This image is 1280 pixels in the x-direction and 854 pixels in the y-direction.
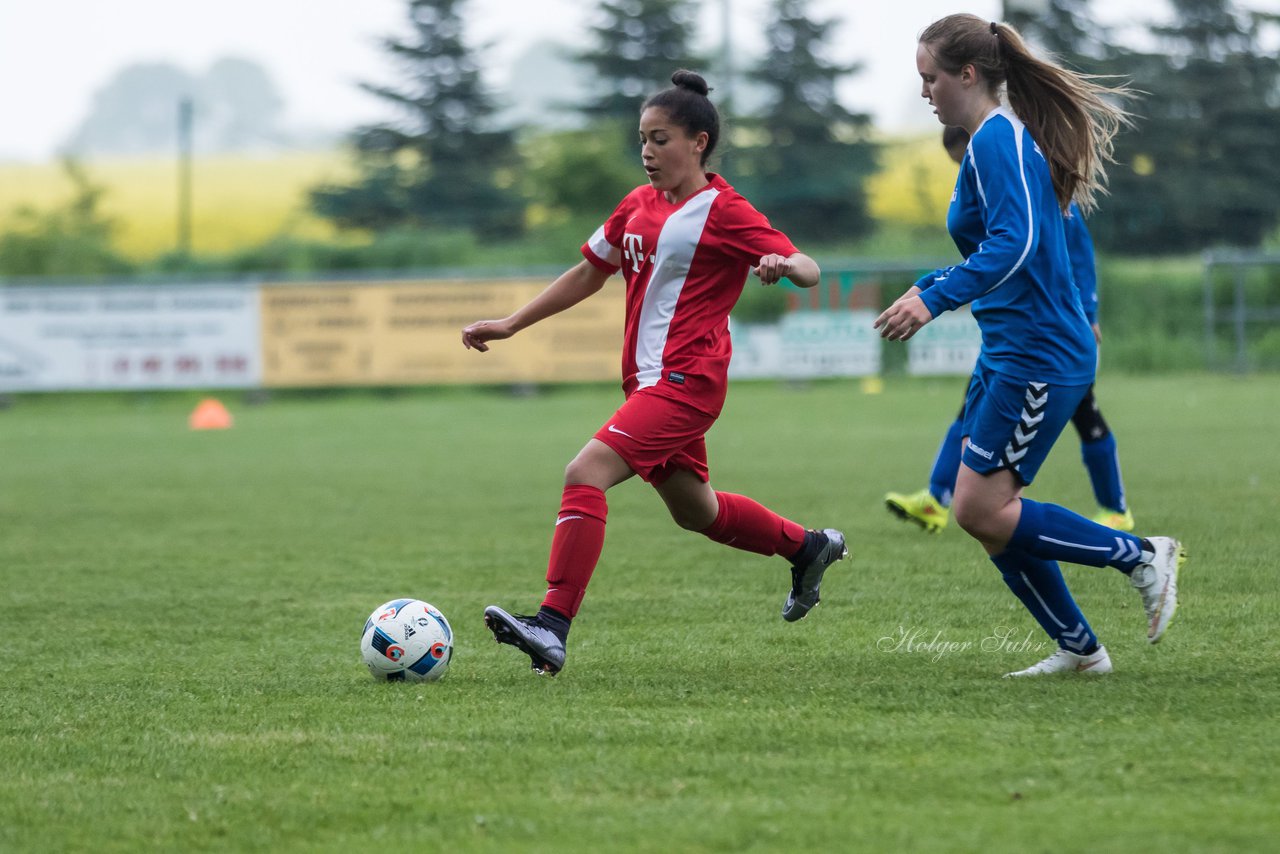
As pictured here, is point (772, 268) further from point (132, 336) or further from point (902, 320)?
point (132, 336)

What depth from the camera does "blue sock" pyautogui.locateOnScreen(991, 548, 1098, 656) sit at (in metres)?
4.66

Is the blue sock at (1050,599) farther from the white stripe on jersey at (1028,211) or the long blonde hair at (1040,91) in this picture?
the long blonde hair at (1040,91)

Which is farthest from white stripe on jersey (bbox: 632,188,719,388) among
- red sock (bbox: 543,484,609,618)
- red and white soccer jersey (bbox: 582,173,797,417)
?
red sock (bbox: 543,484,609,618)

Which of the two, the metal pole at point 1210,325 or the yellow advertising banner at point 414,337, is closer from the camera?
the yellow advertising banner at point 414,337

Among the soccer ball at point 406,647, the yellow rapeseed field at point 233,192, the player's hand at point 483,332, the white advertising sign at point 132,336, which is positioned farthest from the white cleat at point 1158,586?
the yellow rapeseed field at point 233,192

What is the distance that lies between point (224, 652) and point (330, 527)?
393 cm

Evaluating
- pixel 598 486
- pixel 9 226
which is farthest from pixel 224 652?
pixel 9 226

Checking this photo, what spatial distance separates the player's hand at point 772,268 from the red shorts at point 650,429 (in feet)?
Result: 1.85

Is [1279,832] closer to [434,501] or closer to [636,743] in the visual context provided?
[636,743]

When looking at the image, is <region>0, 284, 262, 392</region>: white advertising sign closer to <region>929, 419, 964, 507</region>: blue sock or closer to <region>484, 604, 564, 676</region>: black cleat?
<region>929, 419, 964, 507</region>: blue sock

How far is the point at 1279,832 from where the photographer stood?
3.01 m

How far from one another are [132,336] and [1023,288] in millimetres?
20982

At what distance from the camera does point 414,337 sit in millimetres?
23328

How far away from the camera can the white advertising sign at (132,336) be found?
2341 centimetres
